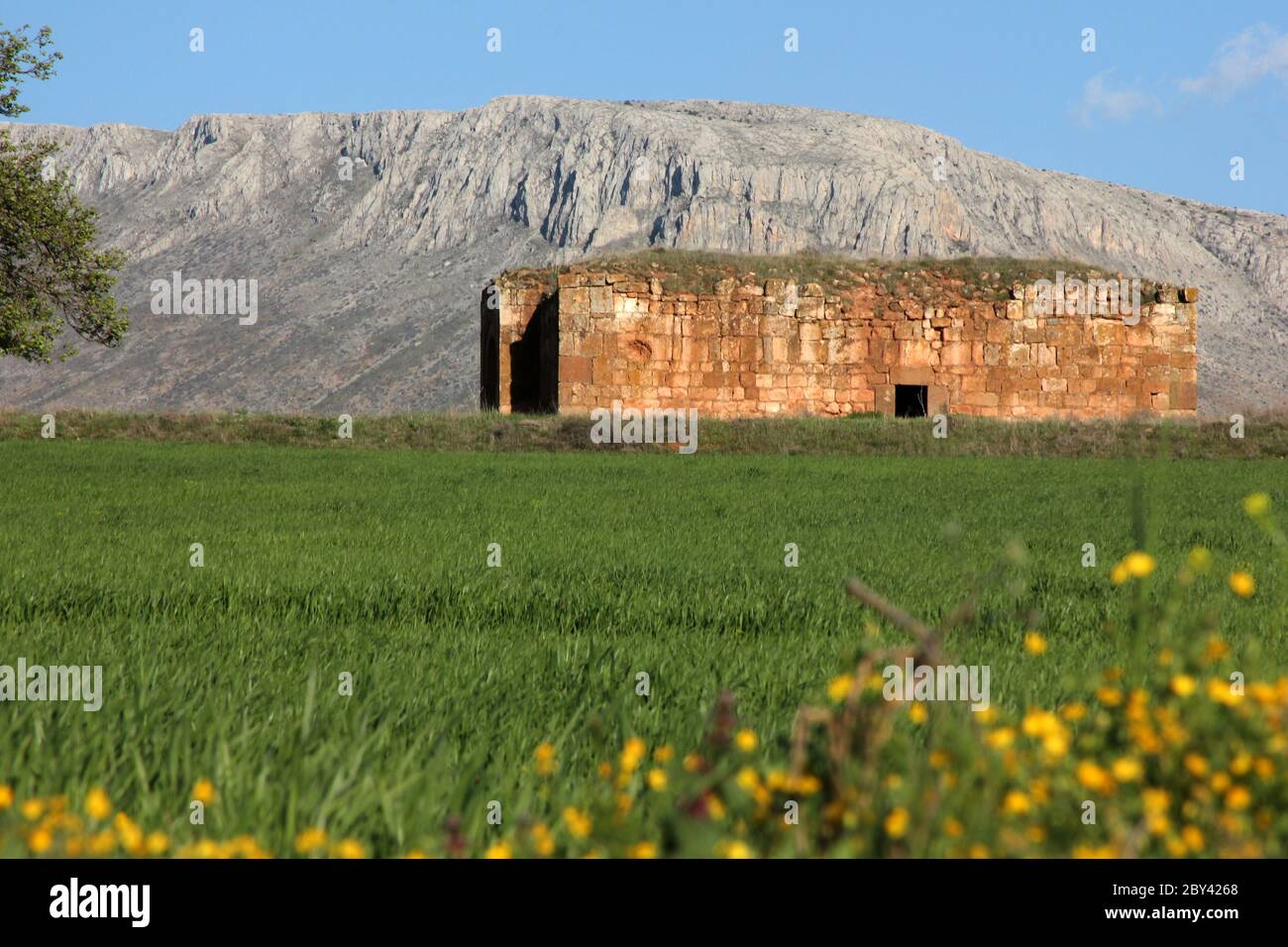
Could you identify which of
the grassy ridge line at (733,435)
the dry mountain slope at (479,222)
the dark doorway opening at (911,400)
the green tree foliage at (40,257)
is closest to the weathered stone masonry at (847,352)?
the dark doorway opening at (911,400)

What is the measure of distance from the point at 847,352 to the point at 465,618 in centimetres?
2906

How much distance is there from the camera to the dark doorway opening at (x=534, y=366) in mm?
35456

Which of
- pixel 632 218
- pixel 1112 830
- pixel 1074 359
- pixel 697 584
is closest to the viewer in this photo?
pixel 1112 830

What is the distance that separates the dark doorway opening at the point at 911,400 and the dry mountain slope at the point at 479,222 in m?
72.2

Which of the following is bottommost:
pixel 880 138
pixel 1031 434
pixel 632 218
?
pixel 1031 434

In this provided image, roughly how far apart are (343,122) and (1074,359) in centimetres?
14570

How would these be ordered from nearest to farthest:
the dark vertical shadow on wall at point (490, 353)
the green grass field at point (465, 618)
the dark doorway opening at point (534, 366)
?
the green grass field at point (465, 618) < the dark doorway opening at point (534, 366) < the dark vertical shadow on wall at point (490, 353)

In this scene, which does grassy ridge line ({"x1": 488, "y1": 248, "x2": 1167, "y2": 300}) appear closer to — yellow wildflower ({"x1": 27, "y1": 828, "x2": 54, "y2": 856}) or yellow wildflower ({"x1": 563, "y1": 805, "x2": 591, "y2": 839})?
yellow wildflower ({"x1": 563, "y1": 805, "x2": 591, "y2": 839})

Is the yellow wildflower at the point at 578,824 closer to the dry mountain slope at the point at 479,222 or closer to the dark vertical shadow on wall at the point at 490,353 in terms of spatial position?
the dark vertical shadow on wall at the point at 490,353

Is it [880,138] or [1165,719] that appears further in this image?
[880,138]

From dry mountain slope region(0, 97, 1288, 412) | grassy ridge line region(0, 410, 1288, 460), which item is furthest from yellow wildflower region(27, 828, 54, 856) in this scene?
dry mountain slope region(0, 97, 1288, 412)
